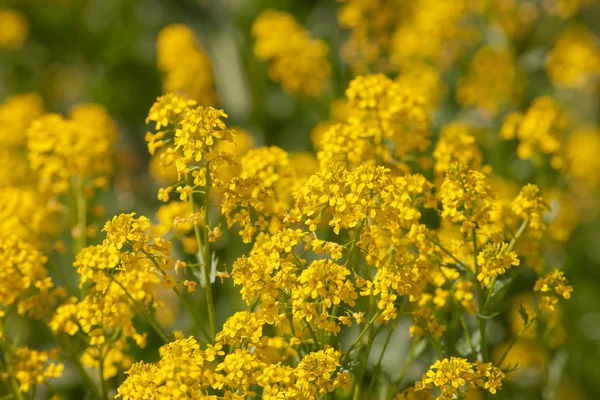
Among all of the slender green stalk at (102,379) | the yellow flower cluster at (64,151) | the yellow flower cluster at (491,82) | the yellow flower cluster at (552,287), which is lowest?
the slender green stalk at (102,379)

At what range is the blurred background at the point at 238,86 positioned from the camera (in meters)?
2.68

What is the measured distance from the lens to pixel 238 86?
3.98m

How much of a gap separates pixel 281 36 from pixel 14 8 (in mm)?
2863

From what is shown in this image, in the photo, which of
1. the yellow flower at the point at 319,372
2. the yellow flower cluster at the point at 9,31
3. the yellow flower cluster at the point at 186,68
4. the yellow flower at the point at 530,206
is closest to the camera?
the yellow flower at the point at 319,372

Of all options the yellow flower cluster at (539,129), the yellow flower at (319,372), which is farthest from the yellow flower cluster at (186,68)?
the yellow flower at (319,372)

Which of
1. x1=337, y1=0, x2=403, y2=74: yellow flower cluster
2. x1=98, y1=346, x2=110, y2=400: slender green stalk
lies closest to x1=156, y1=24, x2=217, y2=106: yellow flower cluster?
x1=337, y1=0, x2=403, y2=74: yellow flower cluster

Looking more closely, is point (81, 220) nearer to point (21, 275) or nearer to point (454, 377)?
point (21, 275)

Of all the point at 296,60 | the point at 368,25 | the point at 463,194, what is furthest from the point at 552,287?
the point at 296,60

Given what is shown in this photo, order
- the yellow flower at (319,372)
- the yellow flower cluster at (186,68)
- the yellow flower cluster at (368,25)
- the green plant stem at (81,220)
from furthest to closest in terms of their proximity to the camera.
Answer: the yellow flower cluster at (186,68)
the yellow flower cluster at (368,25)
the green plant stem at (81,220)
the yellow flower at (319,372)

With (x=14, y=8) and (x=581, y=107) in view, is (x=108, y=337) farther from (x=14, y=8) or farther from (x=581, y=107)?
(x=14, y=8)

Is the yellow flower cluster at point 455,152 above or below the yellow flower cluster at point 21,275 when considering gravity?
above

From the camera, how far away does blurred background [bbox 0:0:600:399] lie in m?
2.68

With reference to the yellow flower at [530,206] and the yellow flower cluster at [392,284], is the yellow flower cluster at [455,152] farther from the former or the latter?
the yellow flower cluster at [392,284]

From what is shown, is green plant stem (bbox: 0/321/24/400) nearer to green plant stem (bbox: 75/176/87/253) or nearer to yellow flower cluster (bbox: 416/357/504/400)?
green plant stem (bbox: 75/176/87/253)
